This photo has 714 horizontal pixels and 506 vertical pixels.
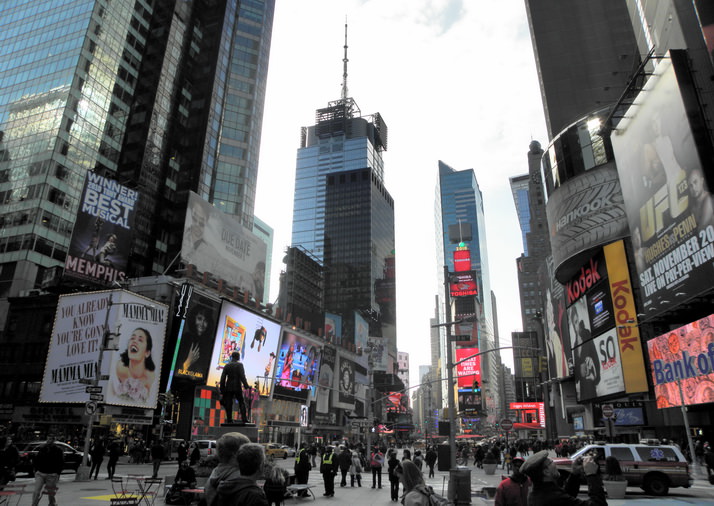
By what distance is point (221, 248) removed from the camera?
63312 mm

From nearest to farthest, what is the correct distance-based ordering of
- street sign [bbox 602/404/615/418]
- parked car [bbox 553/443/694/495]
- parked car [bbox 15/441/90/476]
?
1. parked car [bbox 553/443/694/495]
2. parked car [bbox 15/441/90/476]
3. street sign [bbox 602/404/615/418]

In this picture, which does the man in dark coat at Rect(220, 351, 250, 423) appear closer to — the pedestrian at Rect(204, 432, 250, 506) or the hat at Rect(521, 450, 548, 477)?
the pedestrian at Rect(204, 432, 250, 506)

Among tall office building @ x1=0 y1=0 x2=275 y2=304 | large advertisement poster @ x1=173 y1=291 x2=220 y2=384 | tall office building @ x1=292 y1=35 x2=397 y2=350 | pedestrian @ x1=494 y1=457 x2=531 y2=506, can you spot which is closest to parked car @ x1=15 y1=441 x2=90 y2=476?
large advertisement poster @ x1=173 y1=291 x2=220 y2=384

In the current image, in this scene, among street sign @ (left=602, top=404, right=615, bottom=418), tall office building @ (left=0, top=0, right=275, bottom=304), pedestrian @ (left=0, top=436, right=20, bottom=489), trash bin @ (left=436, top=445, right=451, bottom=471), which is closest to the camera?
pedestrian @ (left=0, top=436, right=20, bottom=489)

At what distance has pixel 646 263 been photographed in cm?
3531

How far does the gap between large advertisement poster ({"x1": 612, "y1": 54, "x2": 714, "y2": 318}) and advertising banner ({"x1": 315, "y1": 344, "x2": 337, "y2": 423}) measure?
56.7 m

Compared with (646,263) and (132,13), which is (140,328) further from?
(132,13)

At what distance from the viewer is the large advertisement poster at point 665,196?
95.0ft

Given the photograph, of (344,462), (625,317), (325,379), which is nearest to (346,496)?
(344,462)

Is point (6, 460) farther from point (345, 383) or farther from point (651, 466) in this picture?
point (345, 383)

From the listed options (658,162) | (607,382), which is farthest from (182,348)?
(658,162)

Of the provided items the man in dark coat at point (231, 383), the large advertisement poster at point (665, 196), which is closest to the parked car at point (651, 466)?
the large advertisement poster at point (665, 196)

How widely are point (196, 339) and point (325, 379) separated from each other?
37293mm

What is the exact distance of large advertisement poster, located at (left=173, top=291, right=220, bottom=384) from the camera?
49719 mm
